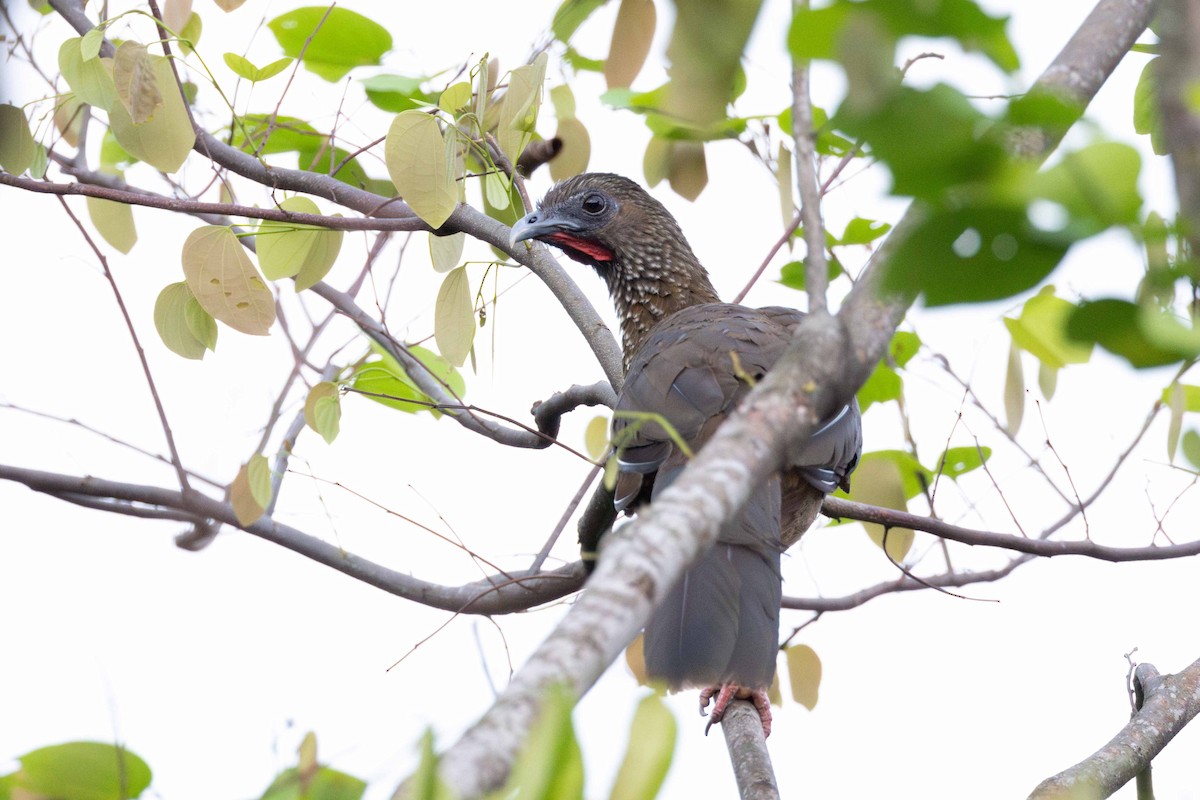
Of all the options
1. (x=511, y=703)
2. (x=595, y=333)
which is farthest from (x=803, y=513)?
(x=511, y=703)

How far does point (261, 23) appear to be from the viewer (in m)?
3.05

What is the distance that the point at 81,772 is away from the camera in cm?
119

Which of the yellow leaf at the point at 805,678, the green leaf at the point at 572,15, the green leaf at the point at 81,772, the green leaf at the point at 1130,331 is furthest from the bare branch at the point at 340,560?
the green leaf at the point at 1130,331

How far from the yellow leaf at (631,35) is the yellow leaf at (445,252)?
120 centimetres

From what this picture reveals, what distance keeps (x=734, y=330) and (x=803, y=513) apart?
0.57 metres

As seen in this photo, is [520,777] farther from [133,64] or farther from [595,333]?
[595,333]

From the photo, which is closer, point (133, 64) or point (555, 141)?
point (133, 64)

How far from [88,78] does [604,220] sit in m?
2.11

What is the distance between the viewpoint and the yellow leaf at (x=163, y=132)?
260cm

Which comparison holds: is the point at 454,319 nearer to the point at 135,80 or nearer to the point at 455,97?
the point at 455,97

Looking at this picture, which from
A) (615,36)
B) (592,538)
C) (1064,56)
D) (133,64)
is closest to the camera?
(1064,56)

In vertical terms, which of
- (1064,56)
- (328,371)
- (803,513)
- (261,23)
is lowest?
(1064,56)

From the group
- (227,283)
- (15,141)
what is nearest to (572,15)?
(227,283)

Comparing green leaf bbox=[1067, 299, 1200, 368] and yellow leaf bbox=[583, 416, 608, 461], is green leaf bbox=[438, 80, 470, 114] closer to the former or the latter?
yellow leaf bbox=[583, 416, 608, 461]
